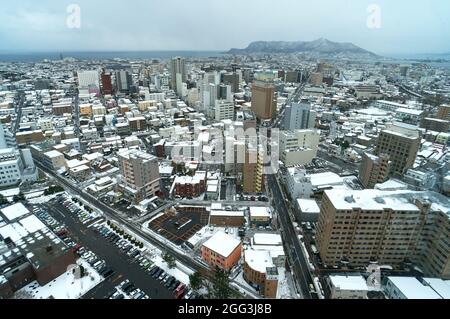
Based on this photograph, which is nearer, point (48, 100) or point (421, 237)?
point (421, 237)

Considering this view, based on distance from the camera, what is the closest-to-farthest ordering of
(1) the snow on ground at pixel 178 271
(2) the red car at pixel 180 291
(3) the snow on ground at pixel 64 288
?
1. (3) the snow on ground at pixel 64 288
2. (2) the red car at pixel 180 291
3. (1) the snow on ground at pixel 178 271

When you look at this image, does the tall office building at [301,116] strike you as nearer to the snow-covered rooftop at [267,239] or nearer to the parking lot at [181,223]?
the parking lot at [181,223]

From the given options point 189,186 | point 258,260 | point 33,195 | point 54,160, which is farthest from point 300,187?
point 54,160

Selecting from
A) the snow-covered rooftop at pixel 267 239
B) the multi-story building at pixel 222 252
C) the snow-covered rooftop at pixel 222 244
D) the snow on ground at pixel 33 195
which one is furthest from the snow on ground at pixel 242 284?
the snow on ground at pixel 33 195
